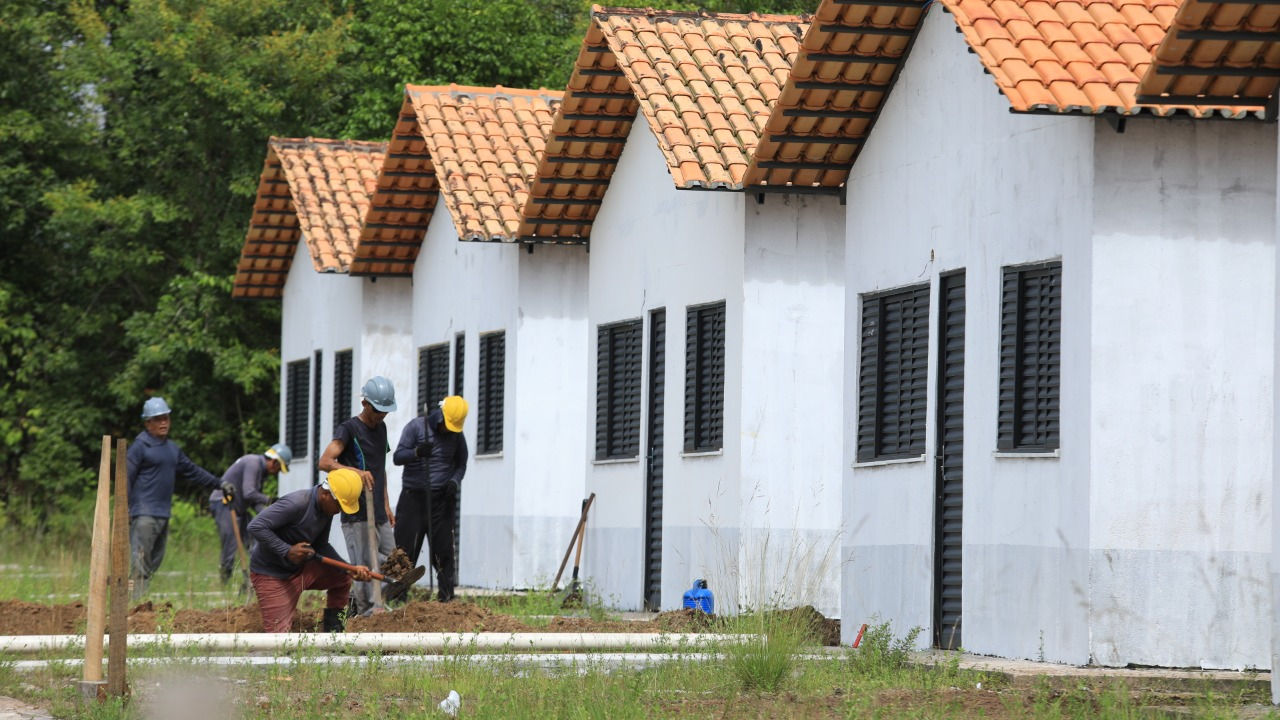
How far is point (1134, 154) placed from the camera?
1271 cm

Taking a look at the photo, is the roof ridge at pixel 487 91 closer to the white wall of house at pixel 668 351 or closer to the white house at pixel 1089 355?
the white wall of house at pixel 668 351

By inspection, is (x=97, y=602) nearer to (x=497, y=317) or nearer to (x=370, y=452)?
(x=370, y=452)

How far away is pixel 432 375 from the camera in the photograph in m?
26.0

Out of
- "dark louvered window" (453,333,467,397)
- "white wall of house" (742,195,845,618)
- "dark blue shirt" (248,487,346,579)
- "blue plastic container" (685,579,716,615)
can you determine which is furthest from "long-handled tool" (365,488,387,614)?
"dark louvered window" (453,333,467,397)

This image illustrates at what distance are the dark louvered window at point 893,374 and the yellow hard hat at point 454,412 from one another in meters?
4.75

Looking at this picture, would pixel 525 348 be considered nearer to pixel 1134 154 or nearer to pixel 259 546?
pixel 259 546

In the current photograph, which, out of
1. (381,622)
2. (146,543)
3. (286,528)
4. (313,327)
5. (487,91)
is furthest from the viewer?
(313,327)

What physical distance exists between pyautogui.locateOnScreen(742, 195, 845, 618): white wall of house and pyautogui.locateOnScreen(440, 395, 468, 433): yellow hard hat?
318 cm

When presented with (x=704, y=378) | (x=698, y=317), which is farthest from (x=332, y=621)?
(x=698, y=317)

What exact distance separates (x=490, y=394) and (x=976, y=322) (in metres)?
10.6

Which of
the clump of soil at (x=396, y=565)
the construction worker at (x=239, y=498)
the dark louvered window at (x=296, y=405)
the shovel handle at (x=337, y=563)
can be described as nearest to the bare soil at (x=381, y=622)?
the clump of soil at (x=396, y=565)

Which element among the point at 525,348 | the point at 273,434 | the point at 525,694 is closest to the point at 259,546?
the point at 525,694

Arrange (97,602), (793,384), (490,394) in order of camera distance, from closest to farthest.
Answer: (97,602), (793,384), (490,394)

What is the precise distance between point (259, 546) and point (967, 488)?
4.82 m
